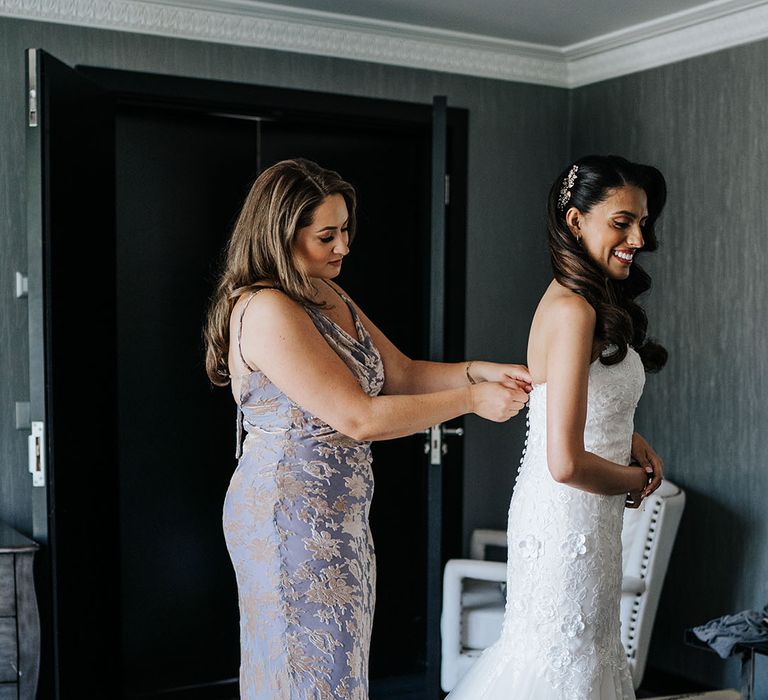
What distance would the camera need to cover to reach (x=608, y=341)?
7.20ft

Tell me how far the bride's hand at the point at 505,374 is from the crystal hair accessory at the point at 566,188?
0.37 metres

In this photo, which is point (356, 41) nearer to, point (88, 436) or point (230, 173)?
point (230, 173)

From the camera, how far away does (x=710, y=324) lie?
408 cm

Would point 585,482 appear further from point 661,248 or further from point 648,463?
point 661,248

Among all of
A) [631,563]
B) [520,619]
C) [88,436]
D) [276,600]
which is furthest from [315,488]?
[631,563]

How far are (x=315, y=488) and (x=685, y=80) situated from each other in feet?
9.09

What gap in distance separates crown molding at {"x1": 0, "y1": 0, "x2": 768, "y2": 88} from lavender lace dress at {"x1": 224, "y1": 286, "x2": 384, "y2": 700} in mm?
2069

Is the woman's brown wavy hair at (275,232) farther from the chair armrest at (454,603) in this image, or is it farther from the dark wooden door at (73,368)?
the chair armrest at (454,603)

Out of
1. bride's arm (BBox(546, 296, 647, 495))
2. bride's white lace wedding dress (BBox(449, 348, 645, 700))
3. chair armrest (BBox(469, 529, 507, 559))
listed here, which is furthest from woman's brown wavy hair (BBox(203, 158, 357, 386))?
chair armrest (BBox(469, 529, 507, 559))

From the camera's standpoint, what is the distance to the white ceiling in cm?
385

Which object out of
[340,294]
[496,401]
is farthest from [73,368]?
[496,401]

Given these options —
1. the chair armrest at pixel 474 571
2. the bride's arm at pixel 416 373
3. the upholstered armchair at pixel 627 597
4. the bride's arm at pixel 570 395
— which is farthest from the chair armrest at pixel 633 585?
the bride's arm at pixel 570 395

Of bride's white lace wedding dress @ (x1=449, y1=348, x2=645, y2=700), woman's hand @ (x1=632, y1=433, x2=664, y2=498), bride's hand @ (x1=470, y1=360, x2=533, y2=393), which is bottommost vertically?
bride's white lace wedding dress @ (x1=449, y1=348, x2=645, y2=700)

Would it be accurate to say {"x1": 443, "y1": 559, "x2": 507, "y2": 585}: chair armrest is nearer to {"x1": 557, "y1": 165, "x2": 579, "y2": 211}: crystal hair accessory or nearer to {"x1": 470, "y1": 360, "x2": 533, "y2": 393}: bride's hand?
{"x1": 470, "y1": 360, "x2": 533, "y2": 393}: bride's hand
